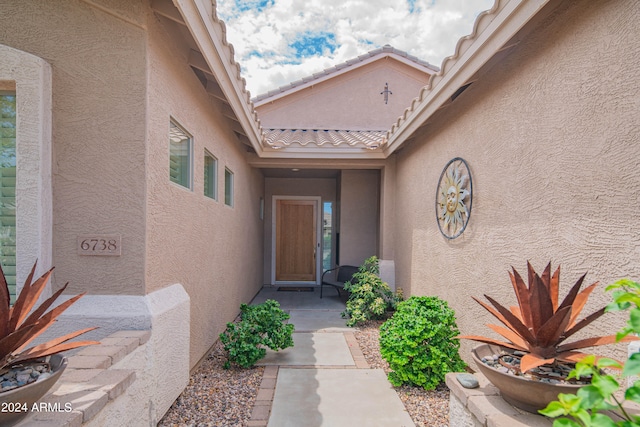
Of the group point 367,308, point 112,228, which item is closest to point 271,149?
point 367,308

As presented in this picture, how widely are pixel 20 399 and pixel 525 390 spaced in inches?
88.5

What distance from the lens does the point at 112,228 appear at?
2.44 metres

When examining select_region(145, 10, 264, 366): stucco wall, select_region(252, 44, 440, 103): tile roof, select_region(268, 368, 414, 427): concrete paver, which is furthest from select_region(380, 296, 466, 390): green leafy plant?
select_region(252, 44, 440, 103): tile roof

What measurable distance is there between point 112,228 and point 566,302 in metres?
2.94

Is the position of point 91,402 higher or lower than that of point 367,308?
higher

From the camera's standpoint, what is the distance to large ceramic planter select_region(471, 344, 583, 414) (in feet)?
4.95

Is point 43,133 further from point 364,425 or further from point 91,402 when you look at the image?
point 364,425

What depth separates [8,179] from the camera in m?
2.40

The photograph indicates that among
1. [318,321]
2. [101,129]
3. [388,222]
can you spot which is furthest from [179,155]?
[388,222]

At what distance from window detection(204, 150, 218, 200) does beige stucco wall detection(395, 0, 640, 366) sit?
3121mm

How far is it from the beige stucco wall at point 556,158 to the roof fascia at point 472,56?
8.8 inches

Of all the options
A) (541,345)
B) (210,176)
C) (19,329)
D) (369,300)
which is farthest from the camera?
(369,300)

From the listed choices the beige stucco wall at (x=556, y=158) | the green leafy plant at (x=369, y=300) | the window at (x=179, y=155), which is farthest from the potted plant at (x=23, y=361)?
the green leafy plant at (x=369, y=300)

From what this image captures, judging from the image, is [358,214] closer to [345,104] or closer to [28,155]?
[345,104]
